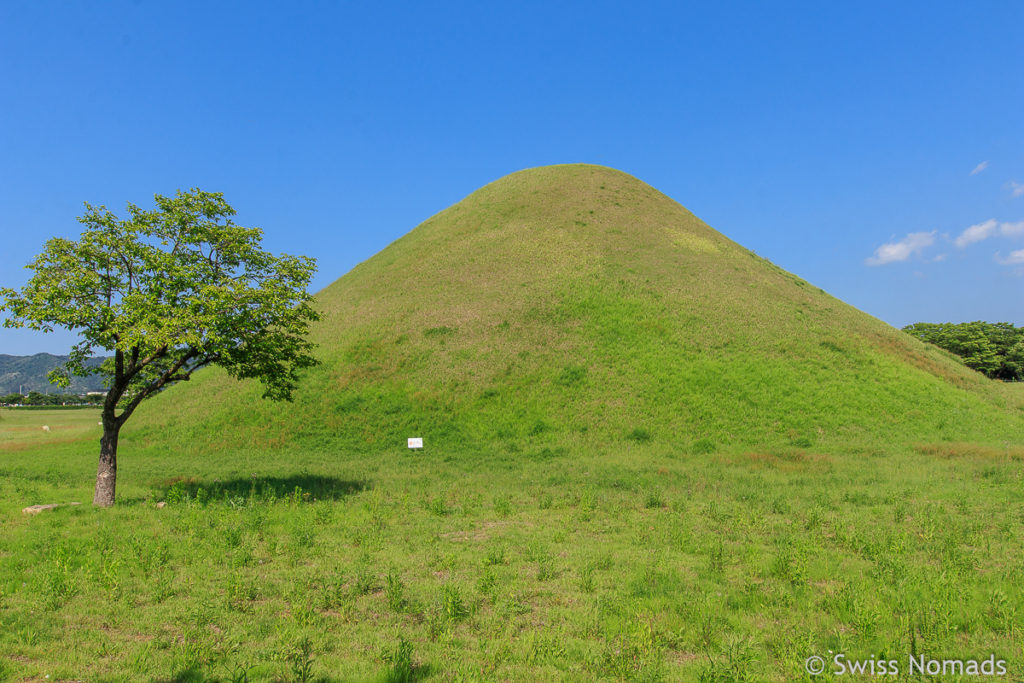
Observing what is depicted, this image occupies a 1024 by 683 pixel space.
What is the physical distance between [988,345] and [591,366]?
104m

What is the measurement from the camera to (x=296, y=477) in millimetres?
25516

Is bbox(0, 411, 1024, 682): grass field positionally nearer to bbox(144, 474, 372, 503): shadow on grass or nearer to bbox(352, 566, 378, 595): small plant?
bbox(352, 566, 378, 595): small plant

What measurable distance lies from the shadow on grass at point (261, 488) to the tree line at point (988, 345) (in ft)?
384

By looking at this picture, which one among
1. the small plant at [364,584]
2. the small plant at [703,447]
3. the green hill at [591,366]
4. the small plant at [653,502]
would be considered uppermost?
the green hill at [591,366]

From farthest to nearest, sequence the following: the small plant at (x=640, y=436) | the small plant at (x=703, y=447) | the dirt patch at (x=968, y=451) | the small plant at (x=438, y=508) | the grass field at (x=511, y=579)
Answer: the small plant at (x=640, y=436)
the small plant at (x=703, y=447)
the dirt patch at (x=968, y=451)
the small plant at (x=438, y=508)
the grass field at (x=511, y=579)

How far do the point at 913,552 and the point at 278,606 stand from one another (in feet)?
49.2

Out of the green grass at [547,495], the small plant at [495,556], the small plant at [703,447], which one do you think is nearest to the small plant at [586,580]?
the green grass at [547,495]

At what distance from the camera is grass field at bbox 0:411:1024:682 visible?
322 inches

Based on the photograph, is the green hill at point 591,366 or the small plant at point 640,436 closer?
the small plant at point 640,436

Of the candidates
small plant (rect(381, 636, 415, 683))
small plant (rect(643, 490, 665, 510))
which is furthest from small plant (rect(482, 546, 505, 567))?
small plant (rect(643, 490, 665, 510))

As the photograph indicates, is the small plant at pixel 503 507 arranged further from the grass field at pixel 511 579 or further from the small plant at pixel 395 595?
the small plant at pixel 395 595

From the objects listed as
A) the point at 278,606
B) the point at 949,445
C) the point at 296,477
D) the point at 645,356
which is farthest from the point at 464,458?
the point at 949,445

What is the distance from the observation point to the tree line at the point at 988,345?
98750mm

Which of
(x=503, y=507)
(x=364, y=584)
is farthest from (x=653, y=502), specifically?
(x=364, y=584)
